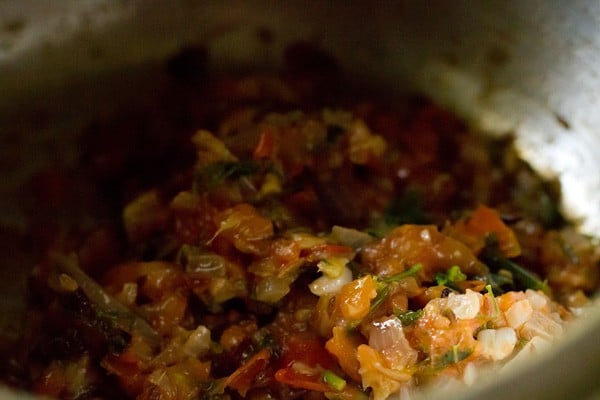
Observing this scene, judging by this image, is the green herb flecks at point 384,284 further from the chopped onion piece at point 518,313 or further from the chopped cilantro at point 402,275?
the chopped onion piece at point 518,313

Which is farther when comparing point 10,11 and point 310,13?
point 310,13

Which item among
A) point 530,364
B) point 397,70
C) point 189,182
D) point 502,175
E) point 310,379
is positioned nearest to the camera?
point 530,364

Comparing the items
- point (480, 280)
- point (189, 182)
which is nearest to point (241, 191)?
point (189, 182)

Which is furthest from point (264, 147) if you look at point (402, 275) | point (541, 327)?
point (541, 327)

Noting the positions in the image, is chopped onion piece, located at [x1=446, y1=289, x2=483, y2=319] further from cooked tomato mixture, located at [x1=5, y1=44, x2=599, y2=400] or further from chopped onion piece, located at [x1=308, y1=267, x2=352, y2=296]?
chopped onion piece, located at [x1=308, y1=267, x2=352, y2=296]

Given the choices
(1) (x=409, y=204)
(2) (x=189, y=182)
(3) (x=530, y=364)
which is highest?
(3) (x=530, y=364)

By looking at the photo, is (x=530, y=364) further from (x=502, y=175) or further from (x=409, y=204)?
(x=502, y=175)

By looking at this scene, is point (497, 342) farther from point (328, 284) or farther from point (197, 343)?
point (197, 343)
